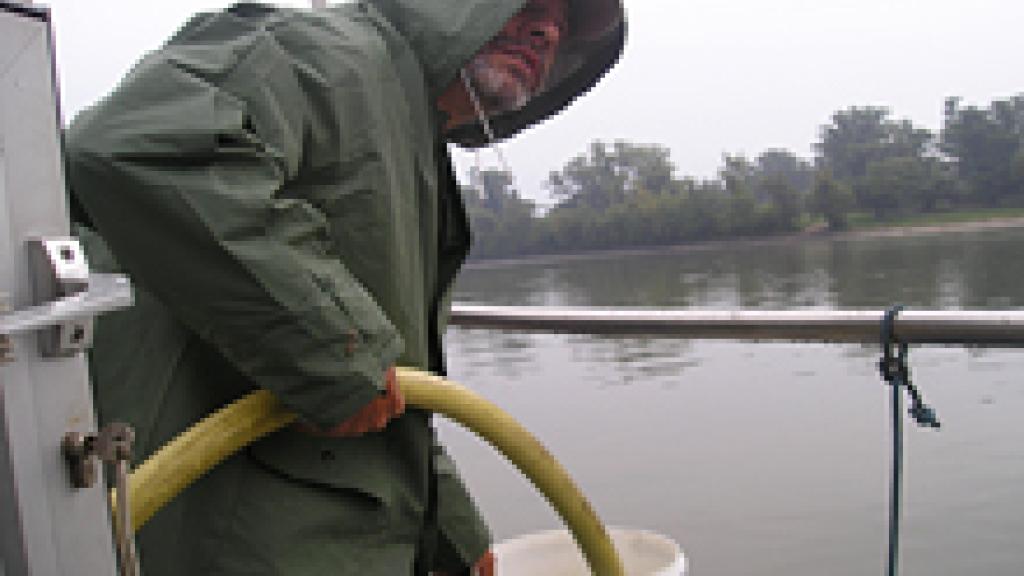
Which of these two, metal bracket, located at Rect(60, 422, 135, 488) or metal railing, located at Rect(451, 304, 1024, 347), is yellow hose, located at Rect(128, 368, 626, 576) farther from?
metal railing, located at Rect(451, 304, 1024, 347)

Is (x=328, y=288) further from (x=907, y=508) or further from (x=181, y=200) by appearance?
(x=907, y=508)

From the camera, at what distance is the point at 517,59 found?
6.13ft

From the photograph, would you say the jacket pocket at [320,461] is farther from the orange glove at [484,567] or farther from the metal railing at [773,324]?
the metal railing at [773,324]

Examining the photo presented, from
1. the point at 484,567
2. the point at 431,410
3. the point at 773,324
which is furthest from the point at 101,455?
the point at 773,324

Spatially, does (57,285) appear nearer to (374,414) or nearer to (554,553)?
(374,414)

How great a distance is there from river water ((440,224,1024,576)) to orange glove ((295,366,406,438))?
5.61 m

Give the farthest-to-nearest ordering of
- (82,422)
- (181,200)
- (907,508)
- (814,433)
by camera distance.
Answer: (814,433) < (907,508) < (181,200) < (82,422)

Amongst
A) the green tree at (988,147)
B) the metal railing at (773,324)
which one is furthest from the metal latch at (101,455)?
the green tree at (988,147)

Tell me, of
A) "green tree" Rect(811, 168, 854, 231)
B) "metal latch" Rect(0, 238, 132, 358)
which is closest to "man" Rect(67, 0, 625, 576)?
"metal latch" Rect(0, 238, 132, 358)

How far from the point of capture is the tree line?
45719mm

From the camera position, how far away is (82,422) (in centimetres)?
77

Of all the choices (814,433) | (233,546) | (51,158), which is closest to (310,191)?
(233,546)

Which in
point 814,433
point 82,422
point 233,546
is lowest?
point 814,433

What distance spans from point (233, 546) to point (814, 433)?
46.3 feet
